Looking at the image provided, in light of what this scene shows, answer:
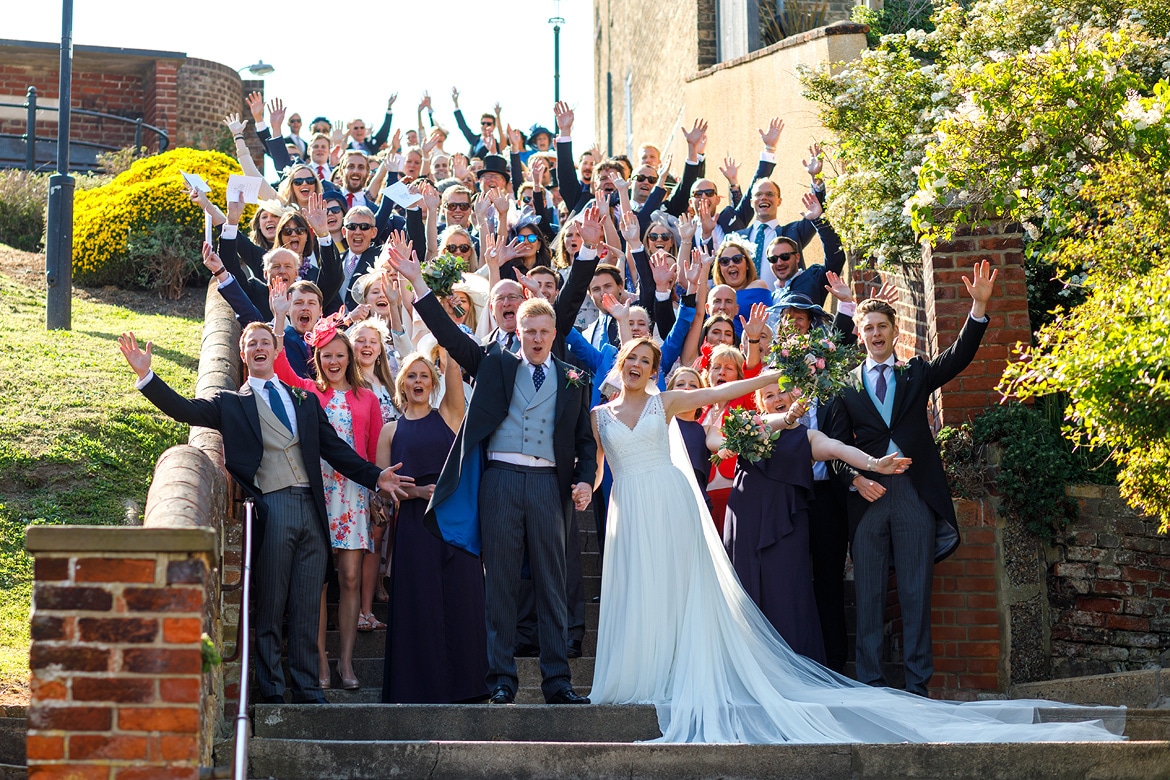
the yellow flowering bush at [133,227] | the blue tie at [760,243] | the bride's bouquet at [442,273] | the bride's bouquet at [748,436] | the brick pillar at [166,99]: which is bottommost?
the bride's bouquet at [748,436]

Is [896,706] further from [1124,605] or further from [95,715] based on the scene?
[95,715]

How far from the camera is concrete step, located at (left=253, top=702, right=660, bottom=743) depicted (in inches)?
257

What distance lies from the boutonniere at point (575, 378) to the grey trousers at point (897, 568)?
176 cm

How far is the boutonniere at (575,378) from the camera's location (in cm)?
749

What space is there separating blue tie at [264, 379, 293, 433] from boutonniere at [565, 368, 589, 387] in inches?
58.8

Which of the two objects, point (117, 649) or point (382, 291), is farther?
point (382, 291)

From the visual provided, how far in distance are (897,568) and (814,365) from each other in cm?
123

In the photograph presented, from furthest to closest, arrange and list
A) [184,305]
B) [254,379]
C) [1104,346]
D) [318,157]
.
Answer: [184,305] → [318,157] → [254,379] → [1104,346]

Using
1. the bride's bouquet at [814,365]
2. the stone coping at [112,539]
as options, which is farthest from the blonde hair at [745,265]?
the stone coping at [112,539]

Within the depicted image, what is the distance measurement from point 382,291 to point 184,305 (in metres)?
7.90

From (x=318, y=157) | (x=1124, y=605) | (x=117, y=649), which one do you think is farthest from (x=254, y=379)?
(x=318, y=157)

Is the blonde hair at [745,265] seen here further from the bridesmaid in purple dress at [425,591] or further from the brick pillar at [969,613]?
the bridesmaid in purple dress at [425,591]

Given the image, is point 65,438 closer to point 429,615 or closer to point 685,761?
point 429,615

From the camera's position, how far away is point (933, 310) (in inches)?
359
